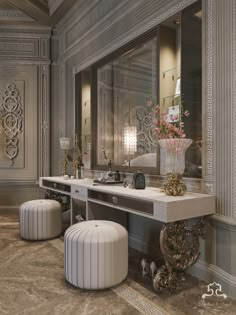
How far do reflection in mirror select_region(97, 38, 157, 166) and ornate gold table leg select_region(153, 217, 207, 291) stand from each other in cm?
89

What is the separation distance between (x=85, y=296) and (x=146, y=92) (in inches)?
75.2

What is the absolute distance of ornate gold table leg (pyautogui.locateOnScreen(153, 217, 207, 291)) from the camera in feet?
6.64

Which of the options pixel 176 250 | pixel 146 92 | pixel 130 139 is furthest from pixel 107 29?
pixel 176 250

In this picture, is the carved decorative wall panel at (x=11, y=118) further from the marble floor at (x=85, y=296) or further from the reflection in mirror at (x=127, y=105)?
the marble floor at (x=85, y=296)

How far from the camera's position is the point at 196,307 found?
1847 mm

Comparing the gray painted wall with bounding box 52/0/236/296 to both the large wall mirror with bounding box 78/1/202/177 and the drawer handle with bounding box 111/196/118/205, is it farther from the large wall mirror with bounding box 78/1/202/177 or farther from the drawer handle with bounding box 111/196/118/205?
the drawer handle with bounding box 111/196/118/205

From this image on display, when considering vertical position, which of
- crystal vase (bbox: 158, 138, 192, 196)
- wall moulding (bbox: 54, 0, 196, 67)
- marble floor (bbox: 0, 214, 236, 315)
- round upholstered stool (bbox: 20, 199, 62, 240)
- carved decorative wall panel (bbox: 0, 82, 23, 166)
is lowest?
marble floor (bbox: 0, 214, 236, 315)

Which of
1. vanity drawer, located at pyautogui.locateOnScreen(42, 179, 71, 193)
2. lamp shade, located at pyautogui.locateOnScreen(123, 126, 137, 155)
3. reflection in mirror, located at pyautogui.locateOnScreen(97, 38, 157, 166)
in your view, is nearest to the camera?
reflection in mirror, located at pyautogui.locateOnScreen(97, 38, 157, 166)

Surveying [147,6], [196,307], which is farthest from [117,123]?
[196,307]

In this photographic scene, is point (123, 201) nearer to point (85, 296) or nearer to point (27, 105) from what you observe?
point (85, 296)

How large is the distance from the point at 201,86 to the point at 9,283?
2.10m

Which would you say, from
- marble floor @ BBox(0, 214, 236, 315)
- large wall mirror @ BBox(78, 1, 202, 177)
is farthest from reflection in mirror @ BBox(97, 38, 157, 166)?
marble floor @ BBox(0, 214, 236, 315)

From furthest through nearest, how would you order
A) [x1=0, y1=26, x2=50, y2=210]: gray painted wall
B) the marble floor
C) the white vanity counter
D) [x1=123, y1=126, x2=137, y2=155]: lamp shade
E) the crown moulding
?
[x1=0, y1=26, x2=50, y2=210]: gray painted wall, the crown moulding, [x1=123, y1=126, x2=137, y2=155]: lamp shade, the white vanity counter, the marble floor

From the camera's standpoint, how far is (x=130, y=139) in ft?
10.3
